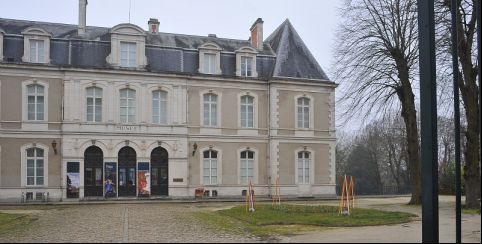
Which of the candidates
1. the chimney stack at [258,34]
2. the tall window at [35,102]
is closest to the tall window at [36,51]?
the tall window at [35,102]

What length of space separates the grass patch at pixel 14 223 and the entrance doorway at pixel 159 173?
40.2 feet

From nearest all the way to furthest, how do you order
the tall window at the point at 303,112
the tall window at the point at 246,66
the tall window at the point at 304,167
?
the tall window at the point at 304,167 < the tall window at the point at 246,66 < the tall window at the point at 303,112

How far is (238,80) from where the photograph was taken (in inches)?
1288

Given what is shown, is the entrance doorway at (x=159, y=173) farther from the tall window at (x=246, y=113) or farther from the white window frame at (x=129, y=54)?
the tall window at (x=246, y=113)

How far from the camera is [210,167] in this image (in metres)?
31.9

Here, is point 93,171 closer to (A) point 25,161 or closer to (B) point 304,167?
(A) point 25,161

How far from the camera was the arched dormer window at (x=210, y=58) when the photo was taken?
32.7 metres

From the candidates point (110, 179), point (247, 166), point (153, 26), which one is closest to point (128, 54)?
point (153, 26)

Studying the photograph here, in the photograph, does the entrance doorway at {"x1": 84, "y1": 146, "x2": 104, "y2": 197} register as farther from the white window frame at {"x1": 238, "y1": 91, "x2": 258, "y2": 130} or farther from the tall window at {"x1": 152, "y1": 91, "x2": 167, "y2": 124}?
the white window frame at {"x1": 238, "y1": 91, "x2": 258, "y2": 130}

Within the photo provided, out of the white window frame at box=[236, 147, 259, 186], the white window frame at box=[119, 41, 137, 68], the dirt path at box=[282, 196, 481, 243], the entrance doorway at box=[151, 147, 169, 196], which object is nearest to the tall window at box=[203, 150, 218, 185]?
the white window frame at box=[236, 147, 259, 186]

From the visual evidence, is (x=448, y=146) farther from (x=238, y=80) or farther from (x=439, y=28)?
(x=439, y=28)

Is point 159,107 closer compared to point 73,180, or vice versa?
point 73,180

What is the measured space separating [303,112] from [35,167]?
645 inches

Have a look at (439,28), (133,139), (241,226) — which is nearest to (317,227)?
(241,226)
